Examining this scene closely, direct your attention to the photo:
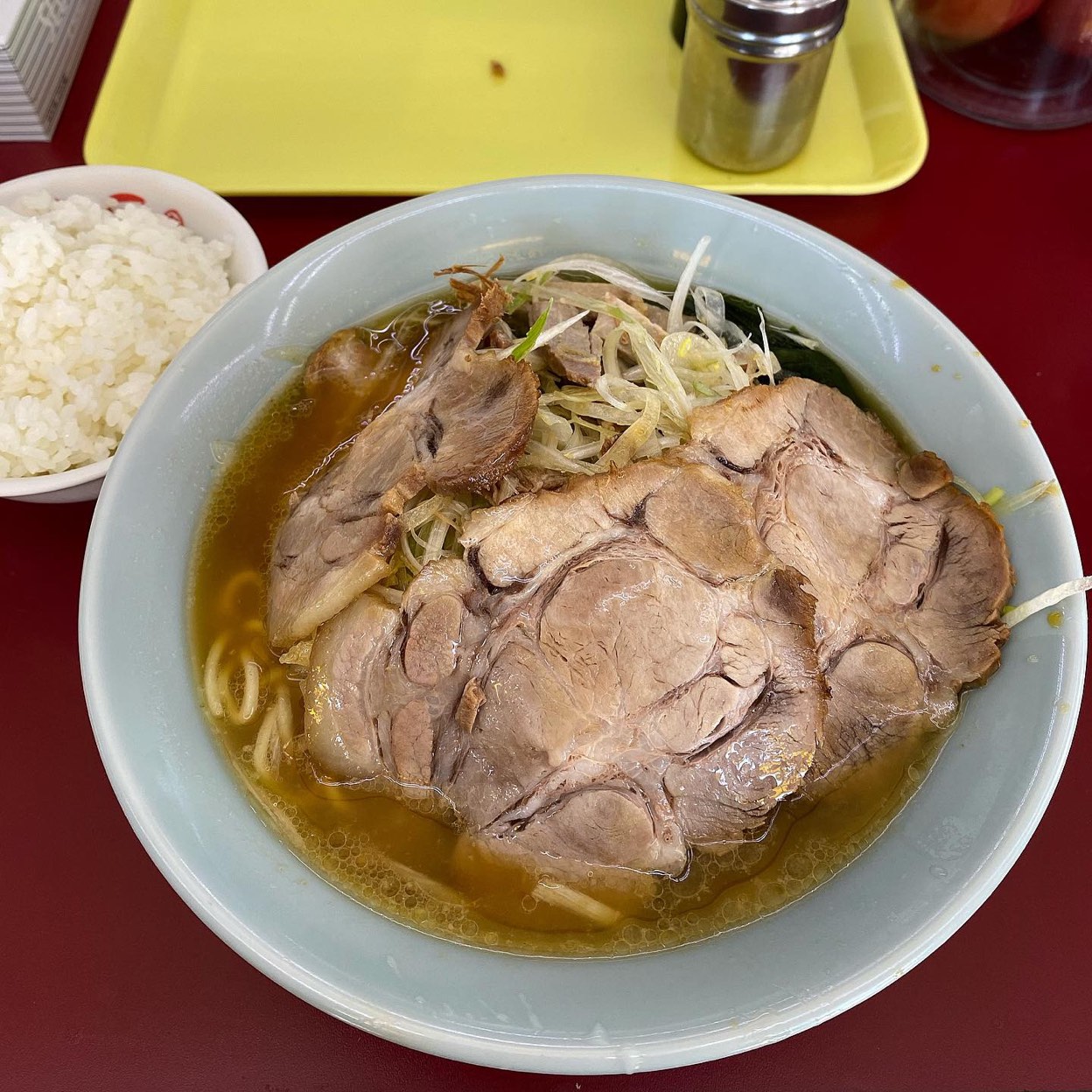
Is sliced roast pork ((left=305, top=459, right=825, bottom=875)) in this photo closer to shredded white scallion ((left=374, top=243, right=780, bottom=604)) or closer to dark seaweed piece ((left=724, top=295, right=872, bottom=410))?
shredded white scallion ((left=374, top=243, right=780, bottom=604))

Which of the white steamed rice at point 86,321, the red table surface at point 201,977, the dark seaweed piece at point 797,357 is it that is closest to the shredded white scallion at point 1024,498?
the dark seaweed piece at point 797,357

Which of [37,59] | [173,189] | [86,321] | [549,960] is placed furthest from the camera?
[37,59]

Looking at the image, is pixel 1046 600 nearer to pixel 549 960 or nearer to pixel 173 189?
pixel 549 960

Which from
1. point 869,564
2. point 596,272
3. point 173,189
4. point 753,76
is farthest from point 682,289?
point 173,189

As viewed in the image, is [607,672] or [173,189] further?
[173,189]

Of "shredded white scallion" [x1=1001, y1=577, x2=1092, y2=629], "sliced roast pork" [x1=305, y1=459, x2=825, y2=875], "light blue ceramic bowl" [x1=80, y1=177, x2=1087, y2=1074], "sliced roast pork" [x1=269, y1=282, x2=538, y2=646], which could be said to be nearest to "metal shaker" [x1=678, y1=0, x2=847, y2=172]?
"light blue ceramic bowl" [x1=80, y1=177, x2=1087, y2=1074]

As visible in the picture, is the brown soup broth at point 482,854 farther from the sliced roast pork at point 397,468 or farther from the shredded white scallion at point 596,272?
the shredded white scallion at point 596,272

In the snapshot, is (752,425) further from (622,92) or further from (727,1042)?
(622,92)
